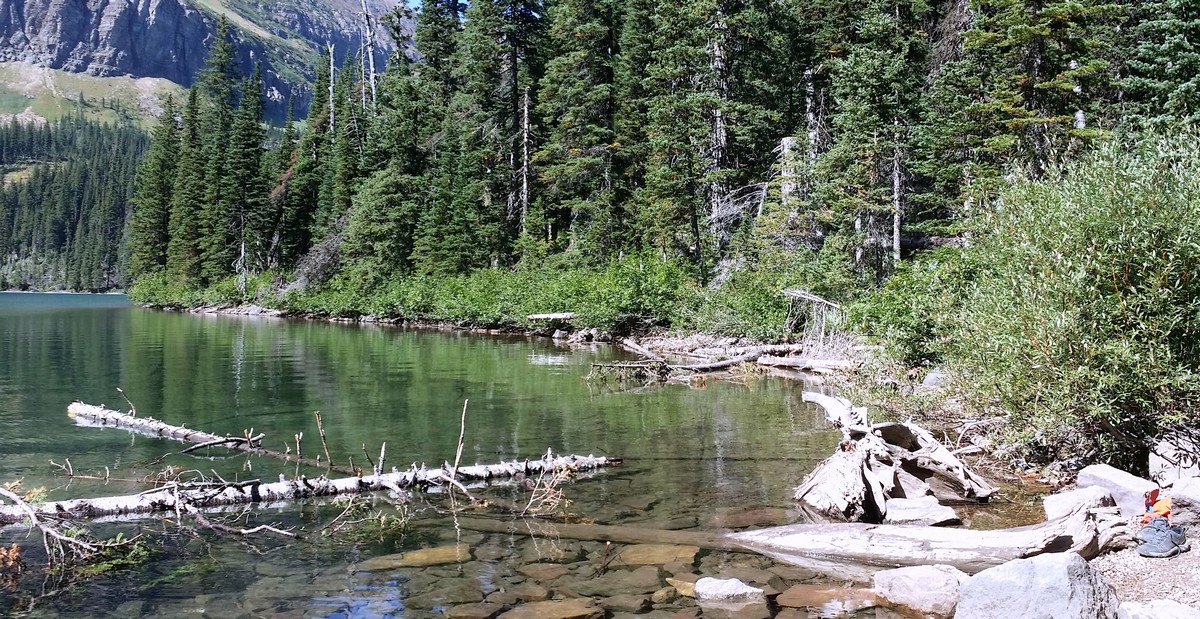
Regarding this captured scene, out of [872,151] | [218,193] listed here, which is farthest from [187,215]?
[872,151]

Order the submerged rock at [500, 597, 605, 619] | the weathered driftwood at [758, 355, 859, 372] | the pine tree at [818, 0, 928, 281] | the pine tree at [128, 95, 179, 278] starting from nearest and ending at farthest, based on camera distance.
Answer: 1. the submerged rock at [500, 597, 605, 619]
2. the weathered driftwood at [758, 355, 859, 372]
3. the pine tree at [818, 0, 928, 281]
4. the pine tree at [128, 95, 179, 278]

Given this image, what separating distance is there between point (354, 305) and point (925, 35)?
125ft

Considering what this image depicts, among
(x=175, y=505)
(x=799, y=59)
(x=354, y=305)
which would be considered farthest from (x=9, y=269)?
(x=175, y=505)

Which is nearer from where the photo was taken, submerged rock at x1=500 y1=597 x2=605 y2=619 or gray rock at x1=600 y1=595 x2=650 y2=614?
submerged rock at x1=500 y1=597 x2=605 y2=619

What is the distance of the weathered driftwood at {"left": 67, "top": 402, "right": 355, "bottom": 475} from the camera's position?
1192 centimetres

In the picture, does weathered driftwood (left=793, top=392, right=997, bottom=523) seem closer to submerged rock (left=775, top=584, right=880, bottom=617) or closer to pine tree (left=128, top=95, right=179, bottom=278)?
submerged rock (left=775, top=584, right=880, bottom=617)

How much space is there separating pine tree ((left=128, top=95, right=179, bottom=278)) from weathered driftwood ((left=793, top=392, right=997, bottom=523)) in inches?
3238

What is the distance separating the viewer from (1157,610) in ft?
19.1

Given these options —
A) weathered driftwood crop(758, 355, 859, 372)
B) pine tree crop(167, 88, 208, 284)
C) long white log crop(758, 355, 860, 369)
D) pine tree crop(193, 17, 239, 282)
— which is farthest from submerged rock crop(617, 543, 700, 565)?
pine tree crop(167, 88, 208, 284)

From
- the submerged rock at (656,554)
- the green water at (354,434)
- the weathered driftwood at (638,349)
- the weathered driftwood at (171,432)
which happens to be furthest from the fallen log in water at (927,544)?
the weathered driftwood at (638,349)

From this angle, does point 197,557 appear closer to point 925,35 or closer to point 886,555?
point 886,555

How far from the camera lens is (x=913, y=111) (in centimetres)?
3509

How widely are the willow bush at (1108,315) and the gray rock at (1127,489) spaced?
0.79 meters

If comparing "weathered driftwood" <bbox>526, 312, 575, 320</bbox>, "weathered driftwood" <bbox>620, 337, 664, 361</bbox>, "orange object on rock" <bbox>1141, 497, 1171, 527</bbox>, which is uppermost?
"weathered driftwood" <bbox>526, 312, 575, 320</bbox>
